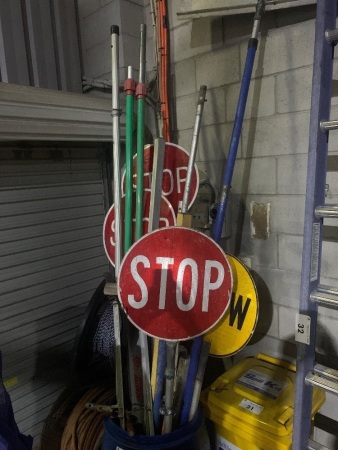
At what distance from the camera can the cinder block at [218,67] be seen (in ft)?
5.51

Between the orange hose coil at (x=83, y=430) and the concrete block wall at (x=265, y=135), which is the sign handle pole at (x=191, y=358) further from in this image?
the orange hose coil at (x=83, y=430)

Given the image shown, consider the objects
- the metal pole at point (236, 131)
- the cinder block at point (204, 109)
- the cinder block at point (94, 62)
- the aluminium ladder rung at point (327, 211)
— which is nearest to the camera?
the aluminium ladder rung at point (327, 211)

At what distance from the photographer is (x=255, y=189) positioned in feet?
5.53

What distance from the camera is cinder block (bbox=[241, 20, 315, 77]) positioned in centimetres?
142

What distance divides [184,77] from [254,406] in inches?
64.6

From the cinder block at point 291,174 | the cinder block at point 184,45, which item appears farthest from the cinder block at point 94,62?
the cinder block at point 291,174

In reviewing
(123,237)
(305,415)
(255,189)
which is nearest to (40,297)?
(123,237)

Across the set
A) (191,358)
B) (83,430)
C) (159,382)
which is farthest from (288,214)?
(83,430)

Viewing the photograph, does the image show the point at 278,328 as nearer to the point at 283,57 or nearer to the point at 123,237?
the point at 123,237

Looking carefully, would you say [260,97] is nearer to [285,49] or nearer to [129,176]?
[285,49]

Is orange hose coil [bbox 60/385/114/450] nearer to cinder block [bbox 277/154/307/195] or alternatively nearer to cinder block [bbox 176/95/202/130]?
cinder block [bbox 277/154/307/195]

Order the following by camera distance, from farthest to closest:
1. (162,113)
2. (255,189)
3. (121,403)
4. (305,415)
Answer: (162,113) < (255,189) < (121,403) < (305,415)

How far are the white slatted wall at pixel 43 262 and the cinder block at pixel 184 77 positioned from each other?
2.36 feet

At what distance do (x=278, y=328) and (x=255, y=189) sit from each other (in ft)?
2.28
